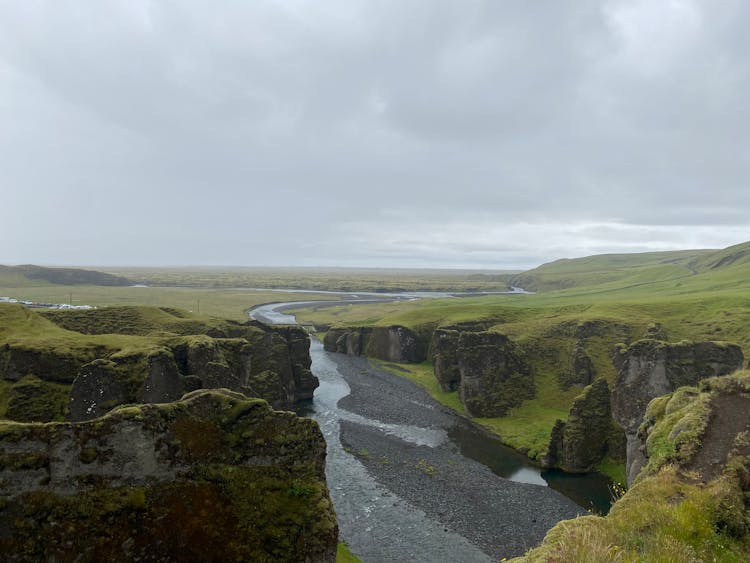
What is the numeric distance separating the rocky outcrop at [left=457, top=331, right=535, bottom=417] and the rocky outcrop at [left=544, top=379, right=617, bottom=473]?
13925mm

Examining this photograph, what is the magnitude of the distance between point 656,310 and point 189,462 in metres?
89.7

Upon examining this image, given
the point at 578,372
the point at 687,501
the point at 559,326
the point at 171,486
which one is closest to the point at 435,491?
the point at 171,486

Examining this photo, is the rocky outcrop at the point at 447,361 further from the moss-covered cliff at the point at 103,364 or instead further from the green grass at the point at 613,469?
the green grass at the point at 613,469

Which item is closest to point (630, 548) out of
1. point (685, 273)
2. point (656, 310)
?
point (656, 310)

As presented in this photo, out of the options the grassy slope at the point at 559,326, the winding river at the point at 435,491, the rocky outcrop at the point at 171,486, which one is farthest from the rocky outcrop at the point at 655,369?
the rocky outcrop at the point at 171,486

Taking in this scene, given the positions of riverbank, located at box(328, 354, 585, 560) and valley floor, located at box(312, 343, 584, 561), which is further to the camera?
riverbank, located at box(328, 354, 585, 560)

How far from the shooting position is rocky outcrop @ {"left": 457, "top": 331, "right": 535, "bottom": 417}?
204ft

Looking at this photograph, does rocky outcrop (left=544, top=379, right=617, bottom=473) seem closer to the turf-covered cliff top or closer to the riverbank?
the riverbank

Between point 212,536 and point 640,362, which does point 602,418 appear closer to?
point 640,362

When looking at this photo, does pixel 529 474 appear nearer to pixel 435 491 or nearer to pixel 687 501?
pixel 435 491

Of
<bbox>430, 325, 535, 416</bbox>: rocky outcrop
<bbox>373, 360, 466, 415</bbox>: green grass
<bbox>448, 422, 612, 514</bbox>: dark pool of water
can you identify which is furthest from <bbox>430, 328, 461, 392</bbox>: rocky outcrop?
<bbox>448, 422, 612, 514</bbox>: dark pool of water

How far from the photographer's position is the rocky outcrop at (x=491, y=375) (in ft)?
204

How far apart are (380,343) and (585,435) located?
61114 millimetres

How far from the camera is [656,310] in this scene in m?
83.7
